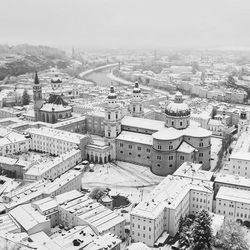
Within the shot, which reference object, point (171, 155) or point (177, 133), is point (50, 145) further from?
point (177, 133)

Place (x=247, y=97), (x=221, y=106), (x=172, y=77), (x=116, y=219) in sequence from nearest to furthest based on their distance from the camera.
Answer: (x=116, y=219) → (x=221, y=106) → (x=247, y=97) → (x=172, y=77)

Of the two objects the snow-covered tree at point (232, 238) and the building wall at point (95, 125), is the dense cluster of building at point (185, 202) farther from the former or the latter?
the building wall at point (95, 125)

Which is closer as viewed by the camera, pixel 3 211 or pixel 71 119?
pixel 3 211

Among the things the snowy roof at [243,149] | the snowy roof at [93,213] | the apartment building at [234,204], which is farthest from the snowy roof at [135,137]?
the snowy roof at [93,213]

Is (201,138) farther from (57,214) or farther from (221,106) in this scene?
(221,106)

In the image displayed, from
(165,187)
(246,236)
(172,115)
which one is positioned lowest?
(246,236)

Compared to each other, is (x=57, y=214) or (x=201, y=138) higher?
(x=201, y=138)

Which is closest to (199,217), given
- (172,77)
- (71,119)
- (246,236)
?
(246,236)
